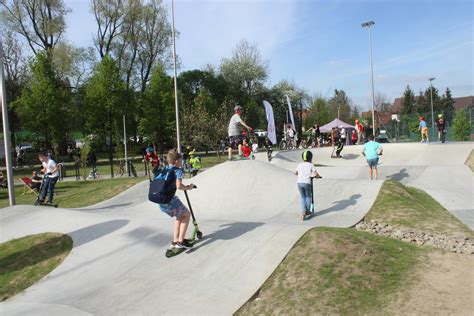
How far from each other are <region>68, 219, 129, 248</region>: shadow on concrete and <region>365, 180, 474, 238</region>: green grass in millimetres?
5102

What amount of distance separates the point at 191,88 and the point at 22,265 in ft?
178

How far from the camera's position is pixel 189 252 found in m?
6.10

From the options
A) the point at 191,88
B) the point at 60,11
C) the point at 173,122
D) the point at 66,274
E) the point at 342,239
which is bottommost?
the point at 66,274

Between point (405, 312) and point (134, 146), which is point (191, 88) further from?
point (405, 312)

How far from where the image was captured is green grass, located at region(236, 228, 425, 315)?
434 centimetres

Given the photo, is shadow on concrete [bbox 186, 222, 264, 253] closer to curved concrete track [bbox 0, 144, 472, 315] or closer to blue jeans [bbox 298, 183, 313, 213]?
curved concrete track [bbox 0, 144, 472, 315]

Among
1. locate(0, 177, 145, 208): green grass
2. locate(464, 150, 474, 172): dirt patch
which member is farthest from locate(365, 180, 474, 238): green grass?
locate(0, 177, 145, 208): green grass

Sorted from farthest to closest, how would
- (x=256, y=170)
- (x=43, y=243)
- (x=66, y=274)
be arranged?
(x=256, y=170), (x=43, y=243), (x=66, y=274)

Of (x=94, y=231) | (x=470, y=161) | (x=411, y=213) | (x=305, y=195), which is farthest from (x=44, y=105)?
(x=411, y=213)

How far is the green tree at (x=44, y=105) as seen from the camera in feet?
104

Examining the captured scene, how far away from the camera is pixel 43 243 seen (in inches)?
293

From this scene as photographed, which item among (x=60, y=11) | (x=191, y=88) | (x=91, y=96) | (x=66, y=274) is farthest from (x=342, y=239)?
(x=191, y=88)

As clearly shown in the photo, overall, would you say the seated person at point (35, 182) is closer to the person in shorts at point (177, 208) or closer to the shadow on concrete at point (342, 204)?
the person in shorts at point (177, 208)

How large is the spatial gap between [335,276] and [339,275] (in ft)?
0.19
